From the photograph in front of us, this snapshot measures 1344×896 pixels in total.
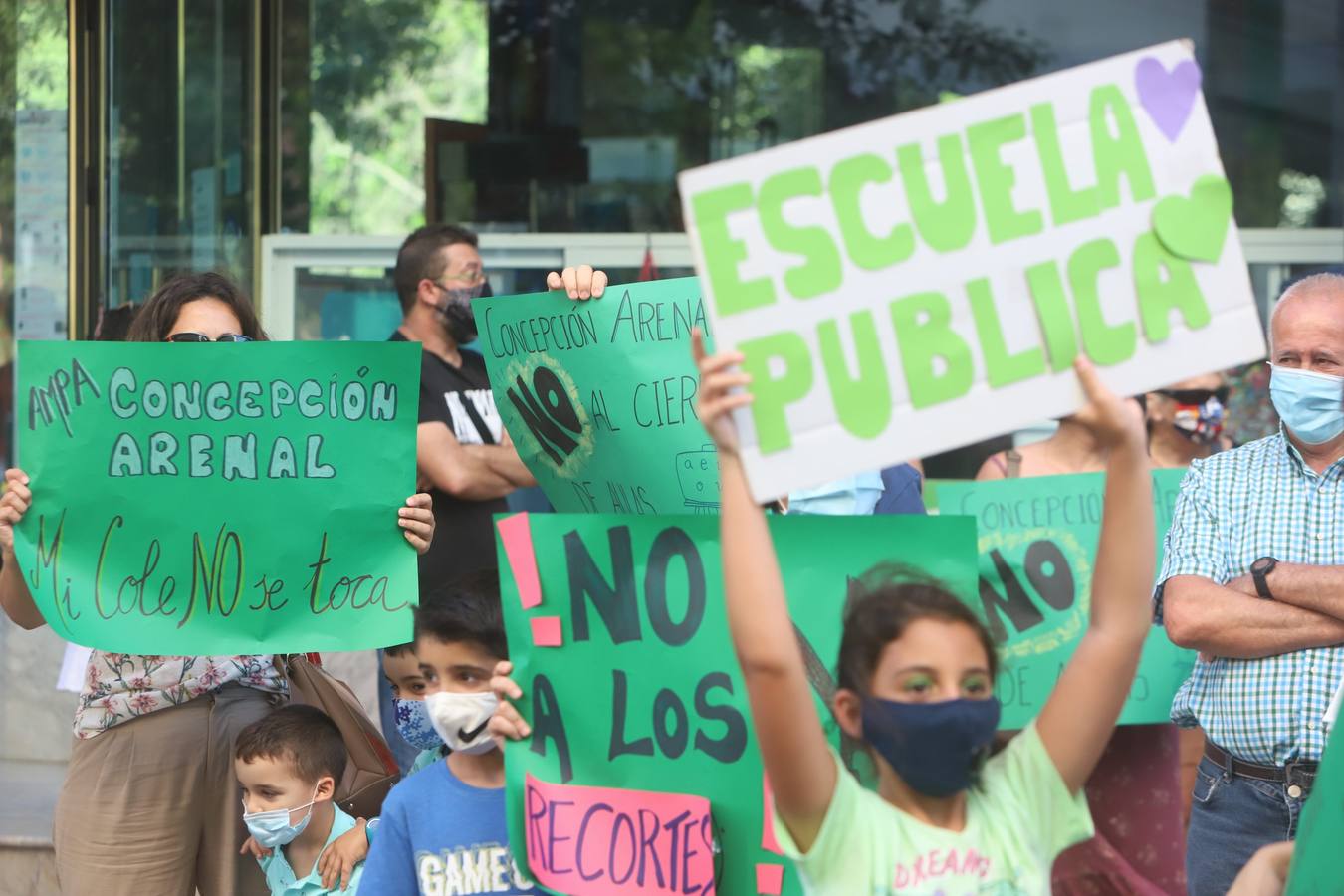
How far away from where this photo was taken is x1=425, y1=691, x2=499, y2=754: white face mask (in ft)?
9.02

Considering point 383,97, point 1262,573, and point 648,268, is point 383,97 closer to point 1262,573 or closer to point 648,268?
point 648,268

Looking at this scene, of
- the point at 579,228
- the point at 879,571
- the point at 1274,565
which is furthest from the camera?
the point at 579,228

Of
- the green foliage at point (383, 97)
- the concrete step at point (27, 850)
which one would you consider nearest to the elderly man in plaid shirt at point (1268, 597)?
the concrete step at point (27, 850)

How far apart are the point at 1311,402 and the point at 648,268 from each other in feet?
13.2

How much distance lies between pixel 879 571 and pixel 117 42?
5.63 metres

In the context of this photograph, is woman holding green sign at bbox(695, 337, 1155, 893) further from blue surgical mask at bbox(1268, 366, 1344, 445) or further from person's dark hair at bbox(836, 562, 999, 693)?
blue surgical mask at bbox(1268, 366, 1344, 445)

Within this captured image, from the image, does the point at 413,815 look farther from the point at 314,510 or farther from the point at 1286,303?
the point at 1286,303

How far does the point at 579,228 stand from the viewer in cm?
853

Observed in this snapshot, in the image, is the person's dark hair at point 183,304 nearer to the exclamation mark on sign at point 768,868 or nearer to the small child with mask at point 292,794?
the small child with mask at point 292,794

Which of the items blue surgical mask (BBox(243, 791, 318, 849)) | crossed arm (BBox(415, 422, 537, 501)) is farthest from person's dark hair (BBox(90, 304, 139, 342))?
blue surgical mask (BBox(243, 791, 318, 849))

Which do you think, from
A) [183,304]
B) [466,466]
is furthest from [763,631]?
[466,466]

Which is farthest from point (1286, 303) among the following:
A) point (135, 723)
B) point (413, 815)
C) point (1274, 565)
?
point (135, 723)

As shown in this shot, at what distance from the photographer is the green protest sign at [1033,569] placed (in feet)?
9.30

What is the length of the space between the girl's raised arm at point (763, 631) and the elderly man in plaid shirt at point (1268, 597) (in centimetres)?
122
